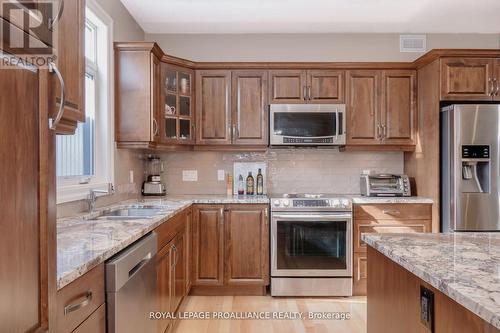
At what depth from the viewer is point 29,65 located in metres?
0.81

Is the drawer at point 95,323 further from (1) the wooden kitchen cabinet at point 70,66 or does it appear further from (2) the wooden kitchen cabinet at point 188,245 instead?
(2) the wooden kitchen cabinet at point 188,245

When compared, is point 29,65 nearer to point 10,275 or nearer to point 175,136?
point 10,275

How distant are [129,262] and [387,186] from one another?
9.28 ft

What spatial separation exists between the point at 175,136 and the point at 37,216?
2.67 metres

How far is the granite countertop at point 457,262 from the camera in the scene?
2.72 ft

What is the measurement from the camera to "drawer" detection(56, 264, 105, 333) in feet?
3.54

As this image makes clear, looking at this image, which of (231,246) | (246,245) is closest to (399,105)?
(246,245)

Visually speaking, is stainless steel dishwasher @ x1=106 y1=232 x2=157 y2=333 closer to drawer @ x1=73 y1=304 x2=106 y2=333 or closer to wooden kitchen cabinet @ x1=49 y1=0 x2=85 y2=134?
drawer @ x1=73 y1=304 x2=106 y2=333

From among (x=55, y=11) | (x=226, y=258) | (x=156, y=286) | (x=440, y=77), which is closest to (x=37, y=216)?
(x=55, y=11)

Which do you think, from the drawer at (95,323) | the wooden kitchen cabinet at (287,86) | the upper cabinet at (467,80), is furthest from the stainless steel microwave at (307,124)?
the drawer at (95,323)

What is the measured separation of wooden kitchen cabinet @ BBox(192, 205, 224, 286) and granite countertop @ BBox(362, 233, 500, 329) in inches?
76.3

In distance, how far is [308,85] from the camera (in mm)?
3631

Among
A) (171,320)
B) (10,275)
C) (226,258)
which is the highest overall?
(10,275)

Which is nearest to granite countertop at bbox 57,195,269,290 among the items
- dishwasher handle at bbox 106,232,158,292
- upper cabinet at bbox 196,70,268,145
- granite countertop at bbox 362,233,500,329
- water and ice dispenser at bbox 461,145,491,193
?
dishwasher handle at bbox 106,232,158,292
